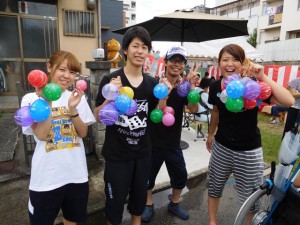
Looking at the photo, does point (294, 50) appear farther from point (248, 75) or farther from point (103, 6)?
point (248, 75)

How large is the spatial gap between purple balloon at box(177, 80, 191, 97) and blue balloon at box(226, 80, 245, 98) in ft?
1.92

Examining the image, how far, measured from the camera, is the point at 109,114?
6.07 feet

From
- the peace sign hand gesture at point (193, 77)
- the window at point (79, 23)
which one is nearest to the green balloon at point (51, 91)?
the peace sign hand gesture at point (193, 77)

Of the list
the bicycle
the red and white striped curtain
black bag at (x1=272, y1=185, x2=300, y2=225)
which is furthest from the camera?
the red and white striped curtain

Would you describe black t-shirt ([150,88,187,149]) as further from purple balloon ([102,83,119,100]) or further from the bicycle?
the bicycle

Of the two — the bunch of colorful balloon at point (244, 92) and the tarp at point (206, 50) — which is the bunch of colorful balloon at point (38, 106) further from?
the tarp at point (206, 50)

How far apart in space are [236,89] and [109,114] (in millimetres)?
1033

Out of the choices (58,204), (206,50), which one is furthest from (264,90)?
(206,50)

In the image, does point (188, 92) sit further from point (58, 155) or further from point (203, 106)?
point (203, 106)

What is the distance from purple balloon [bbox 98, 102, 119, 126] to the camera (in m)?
1.85

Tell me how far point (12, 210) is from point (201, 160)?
3.21 meters

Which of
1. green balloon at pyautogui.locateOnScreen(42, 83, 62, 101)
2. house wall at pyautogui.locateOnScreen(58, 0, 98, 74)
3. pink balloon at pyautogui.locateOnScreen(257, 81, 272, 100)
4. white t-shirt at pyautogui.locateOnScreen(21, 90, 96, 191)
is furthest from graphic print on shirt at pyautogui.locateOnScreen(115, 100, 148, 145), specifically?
house wall at pyautogui.locateOnScreen(58, 0, 98, 74)

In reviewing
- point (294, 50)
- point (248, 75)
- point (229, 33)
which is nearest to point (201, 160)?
point (229, 33)

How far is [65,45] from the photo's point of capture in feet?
23.9
